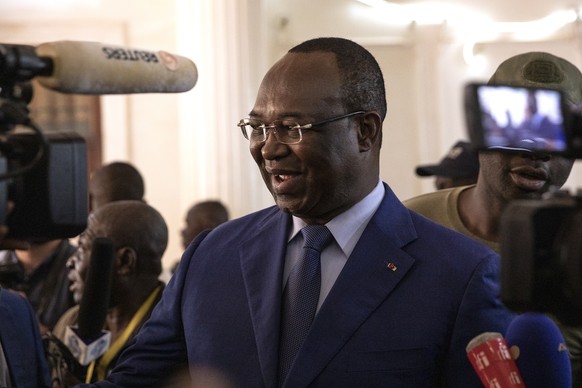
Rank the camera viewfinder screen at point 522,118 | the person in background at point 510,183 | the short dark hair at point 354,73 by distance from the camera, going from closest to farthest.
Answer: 1. the camera viewfinder screen at point 522,118
2. the short dark hair at point 354,73
3. the person in background at point 510,183

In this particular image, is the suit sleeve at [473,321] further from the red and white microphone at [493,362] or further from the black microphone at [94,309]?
the black microphone at [94,309]

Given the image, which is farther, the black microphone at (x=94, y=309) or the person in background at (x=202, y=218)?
the person in background at (x=202, y=218)

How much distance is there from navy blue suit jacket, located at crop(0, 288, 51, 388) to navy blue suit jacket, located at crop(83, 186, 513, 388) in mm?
422

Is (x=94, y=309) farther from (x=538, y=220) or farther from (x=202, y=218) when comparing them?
(x=202, y=218)

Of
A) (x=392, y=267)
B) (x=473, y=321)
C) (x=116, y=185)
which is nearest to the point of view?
(x=473, y=321)

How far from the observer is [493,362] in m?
1.95

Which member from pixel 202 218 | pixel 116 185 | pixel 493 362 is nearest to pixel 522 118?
pixel 493 362

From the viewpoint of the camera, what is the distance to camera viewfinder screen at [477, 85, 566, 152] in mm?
1482

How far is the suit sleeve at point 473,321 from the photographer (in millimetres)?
2162

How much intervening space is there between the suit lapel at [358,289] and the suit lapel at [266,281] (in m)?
0.07

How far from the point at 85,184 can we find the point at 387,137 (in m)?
6.47

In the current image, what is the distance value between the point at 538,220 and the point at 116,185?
11.2 feet

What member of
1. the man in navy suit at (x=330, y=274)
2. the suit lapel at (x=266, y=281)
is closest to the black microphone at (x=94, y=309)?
the man in navy suit at (x=330, y=274)

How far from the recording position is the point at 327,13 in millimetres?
8062
